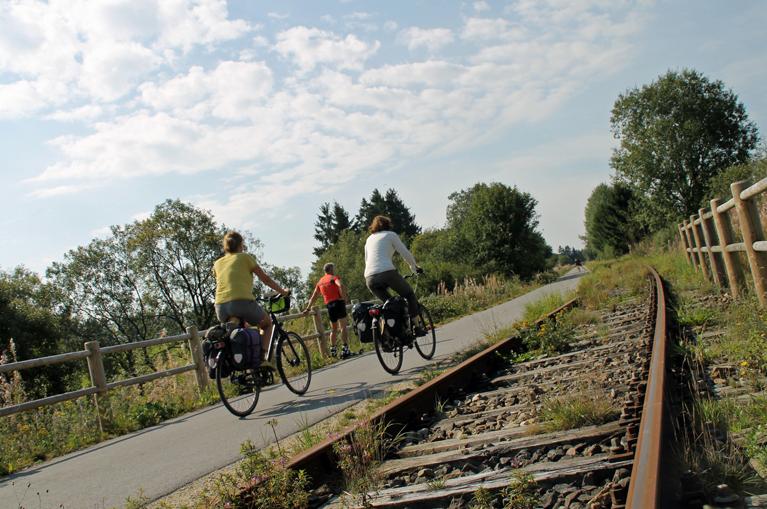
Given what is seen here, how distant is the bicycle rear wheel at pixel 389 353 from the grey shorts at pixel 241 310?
4.88ft

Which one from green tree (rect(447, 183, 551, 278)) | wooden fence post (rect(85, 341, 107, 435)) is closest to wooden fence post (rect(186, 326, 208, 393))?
wooden fence post (rect(85, 341, 107, 435))

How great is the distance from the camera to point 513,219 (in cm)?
5206

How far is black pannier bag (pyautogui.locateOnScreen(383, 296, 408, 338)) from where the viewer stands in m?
8.20

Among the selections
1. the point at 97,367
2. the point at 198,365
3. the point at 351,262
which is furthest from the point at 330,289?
the point at 351,262

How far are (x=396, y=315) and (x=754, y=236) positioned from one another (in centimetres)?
415

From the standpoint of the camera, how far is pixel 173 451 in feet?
19.9

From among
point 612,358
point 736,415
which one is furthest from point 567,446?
point 612,358

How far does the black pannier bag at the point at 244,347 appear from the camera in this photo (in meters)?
7.22

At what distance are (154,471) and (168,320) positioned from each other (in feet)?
188

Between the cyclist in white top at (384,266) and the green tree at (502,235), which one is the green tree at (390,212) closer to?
the green tree at (502,235)

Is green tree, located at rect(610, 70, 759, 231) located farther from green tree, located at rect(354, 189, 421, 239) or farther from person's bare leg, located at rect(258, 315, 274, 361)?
person's bare leg, located at rect(258, 315, 274, 361)

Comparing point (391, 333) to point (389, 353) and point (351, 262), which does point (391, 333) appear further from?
point (351, 262)

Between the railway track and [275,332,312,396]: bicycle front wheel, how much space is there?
2.64 meters

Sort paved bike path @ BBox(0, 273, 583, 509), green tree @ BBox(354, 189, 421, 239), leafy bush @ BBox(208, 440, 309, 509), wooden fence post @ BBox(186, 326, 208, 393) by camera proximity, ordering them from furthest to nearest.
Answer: green tree @ BBox(354, 189, 421, 239) → wooden fence post @ BBox(186, 326, 208, 393) → paved bike path @ BBox(0, 273, 583, 509) → leafy bush @ BBox(208, 440, 309, 509)
